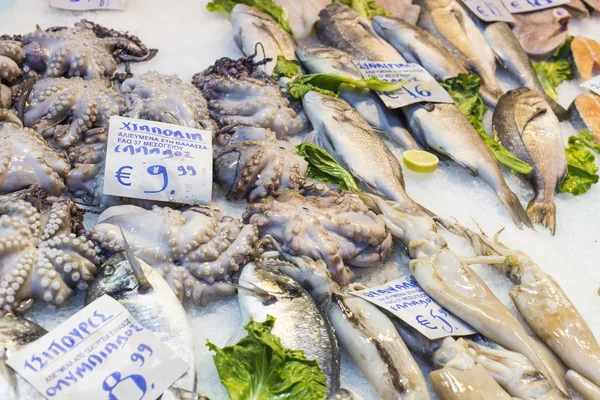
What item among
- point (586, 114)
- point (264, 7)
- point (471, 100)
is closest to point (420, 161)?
point (471, 100)

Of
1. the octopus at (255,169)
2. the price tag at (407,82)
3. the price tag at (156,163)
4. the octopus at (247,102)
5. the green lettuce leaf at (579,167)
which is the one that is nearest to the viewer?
the price tag at (156,163)

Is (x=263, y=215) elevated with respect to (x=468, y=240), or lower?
elevated

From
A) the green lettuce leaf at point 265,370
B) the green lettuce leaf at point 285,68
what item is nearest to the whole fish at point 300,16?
the green lettuce leaf at point 285,68

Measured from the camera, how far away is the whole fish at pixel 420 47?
413 centimetres

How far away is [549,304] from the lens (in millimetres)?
2582

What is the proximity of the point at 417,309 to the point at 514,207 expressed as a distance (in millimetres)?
1164

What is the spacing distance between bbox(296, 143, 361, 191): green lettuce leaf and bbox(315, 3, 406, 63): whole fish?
3.76 feet

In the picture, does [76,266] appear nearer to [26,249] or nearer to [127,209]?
[26,249]

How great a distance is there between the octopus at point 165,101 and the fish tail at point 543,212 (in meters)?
1.78

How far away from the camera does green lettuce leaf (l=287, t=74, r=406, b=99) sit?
3.62m

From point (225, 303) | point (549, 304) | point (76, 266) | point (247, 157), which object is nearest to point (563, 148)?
point (549, 304)

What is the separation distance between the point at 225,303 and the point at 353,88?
1.79 m

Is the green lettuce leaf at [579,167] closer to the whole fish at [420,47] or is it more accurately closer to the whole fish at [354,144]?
the whole fish at [420,47]

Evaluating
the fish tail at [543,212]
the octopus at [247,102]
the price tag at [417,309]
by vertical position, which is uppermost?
the octopus at [247,102]
